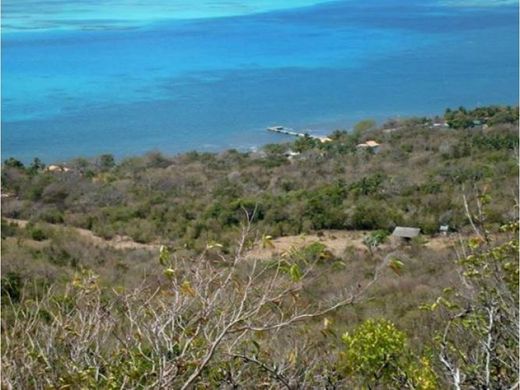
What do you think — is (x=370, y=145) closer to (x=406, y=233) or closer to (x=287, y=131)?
(x=287, y=131)

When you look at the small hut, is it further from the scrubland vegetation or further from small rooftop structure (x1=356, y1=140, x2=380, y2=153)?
small rooftop structure (x1=356, y1=140, x2=380, y2=153)

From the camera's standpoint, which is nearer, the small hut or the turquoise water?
the small hut

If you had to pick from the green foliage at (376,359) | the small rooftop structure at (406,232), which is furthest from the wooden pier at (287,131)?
the green foliage at (376,359)

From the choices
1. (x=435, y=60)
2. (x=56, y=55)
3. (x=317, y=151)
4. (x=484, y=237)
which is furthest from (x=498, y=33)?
(x=484, y=237)

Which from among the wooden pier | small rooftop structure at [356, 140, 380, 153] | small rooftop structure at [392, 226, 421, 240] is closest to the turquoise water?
the wooden pier

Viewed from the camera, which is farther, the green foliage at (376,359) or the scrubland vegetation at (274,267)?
the green foliage at (376,359)

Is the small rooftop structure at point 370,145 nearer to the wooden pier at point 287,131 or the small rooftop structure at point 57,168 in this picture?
the wooden pier at point 287,131
